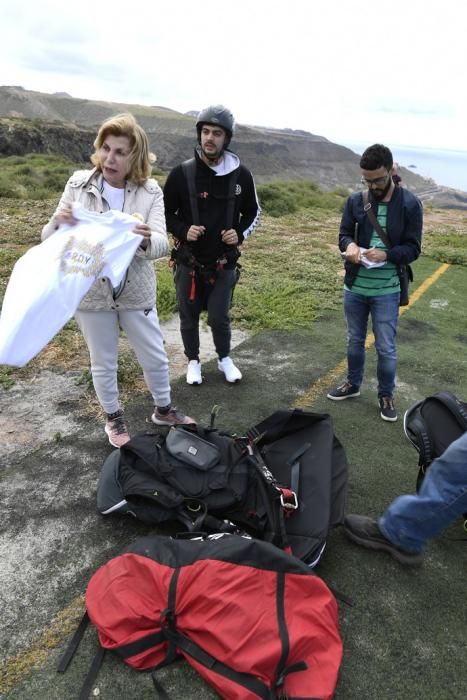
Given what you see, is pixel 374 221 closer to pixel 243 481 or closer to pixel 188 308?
pixel 188 308

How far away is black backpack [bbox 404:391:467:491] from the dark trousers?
2.08 meters

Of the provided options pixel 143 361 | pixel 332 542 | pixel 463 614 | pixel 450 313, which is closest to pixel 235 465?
pixel 332 542

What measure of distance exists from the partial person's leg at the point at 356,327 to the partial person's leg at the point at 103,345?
7.02ft

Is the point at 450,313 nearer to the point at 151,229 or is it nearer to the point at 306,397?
the point at 306,397

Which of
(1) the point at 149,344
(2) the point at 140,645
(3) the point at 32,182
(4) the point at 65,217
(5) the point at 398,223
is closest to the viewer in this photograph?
(2) the point at 140,645

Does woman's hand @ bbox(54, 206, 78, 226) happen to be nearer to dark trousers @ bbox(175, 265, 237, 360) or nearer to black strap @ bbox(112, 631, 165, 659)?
dark trousers @ bbox(175, 265, 237, 360)

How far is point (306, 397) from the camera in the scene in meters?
4.92

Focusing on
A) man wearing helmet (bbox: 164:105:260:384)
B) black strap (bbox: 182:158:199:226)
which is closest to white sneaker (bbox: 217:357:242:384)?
man wearing helmet (bbox: 164:105:260:384)

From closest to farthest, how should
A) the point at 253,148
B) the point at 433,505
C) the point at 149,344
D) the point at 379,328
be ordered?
the point at 433,505 → the point at 149,344 → the point at 379,328 → the point at 253,148

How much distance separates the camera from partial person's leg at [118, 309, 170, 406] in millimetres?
3492

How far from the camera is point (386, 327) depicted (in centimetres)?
431

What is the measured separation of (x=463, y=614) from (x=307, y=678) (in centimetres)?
110

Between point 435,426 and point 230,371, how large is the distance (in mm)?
2298

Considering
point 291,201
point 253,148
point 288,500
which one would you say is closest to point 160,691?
point 288,500
